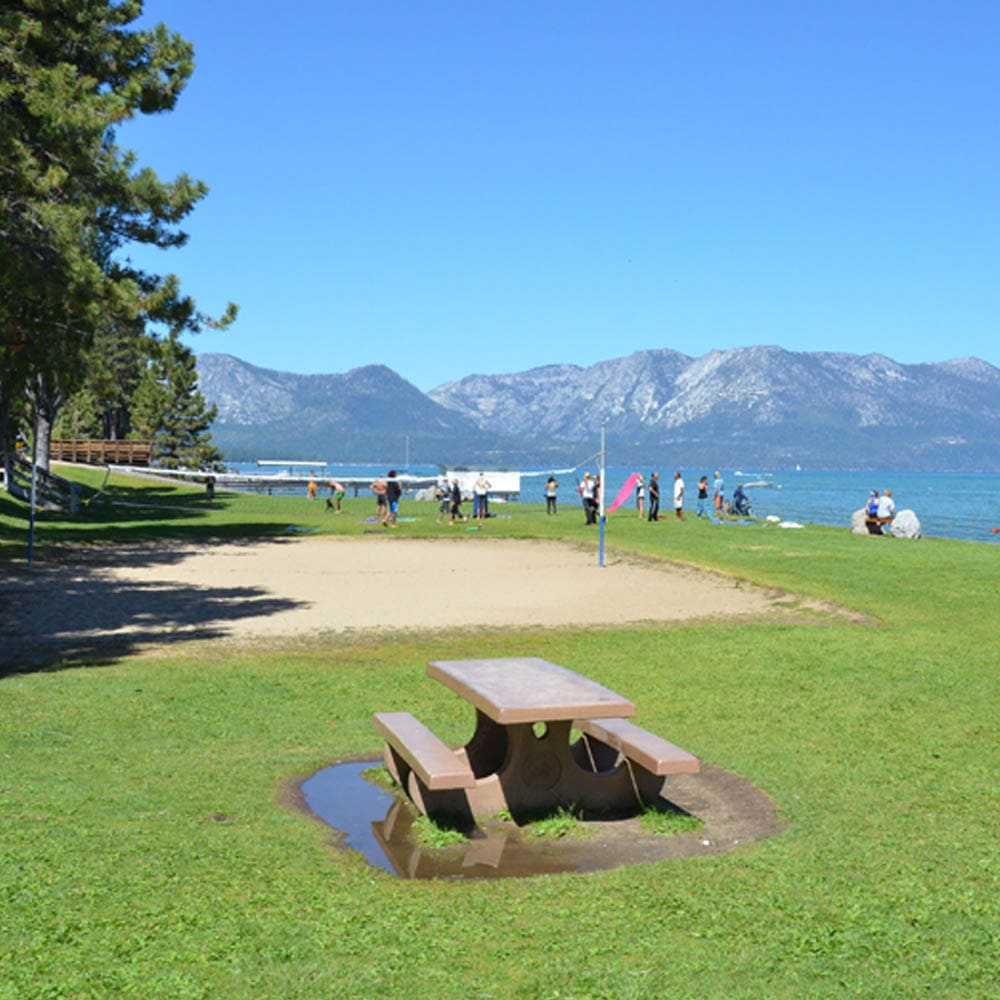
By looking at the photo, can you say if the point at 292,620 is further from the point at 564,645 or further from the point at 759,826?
the point at 759,826

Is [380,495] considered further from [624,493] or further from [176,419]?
[176,419]

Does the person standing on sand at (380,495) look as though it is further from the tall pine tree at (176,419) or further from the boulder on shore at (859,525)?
the tall pine tree at (176,419)

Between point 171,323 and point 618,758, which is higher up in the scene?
point 171,323

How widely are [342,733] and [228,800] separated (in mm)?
2258

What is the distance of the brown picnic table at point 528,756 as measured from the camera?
7.10 meters

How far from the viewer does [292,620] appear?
53.1ft

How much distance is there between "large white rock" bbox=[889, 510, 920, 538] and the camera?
37.4 m

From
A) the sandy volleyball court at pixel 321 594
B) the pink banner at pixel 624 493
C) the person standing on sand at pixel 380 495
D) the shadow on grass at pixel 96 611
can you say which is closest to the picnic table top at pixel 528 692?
the shadow on grass at pixel 96 611

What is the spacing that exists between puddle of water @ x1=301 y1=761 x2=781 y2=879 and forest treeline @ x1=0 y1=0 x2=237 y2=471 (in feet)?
36.0

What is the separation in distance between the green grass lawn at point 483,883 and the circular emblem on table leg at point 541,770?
1214 millimetres

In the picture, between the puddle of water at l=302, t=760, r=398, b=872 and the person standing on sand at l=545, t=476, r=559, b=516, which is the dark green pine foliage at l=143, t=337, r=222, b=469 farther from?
the puddle of water at l=302, t=760, r=398, b=872

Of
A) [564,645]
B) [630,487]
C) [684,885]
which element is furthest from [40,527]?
[684,885]

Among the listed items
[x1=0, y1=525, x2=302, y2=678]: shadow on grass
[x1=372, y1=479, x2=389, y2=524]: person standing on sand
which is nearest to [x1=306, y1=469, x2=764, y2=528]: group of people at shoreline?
[x1=372, y1=479, x2=389, y2=524]: person standing on sand

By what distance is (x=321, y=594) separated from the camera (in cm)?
1923
